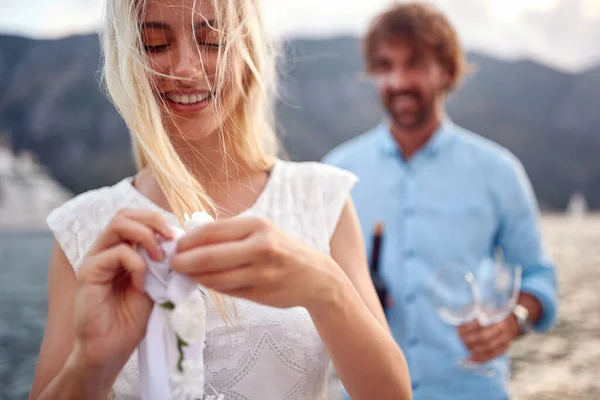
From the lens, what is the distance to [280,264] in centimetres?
91

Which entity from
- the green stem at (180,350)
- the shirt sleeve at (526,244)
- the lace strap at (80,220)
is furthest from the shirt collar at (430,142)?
the green stem at (180,350)

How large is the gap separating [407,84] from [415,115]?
169mm

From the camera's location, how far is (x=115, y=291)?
96 cm

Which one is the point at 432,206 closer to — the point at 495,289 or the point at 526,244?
the point at 526,244

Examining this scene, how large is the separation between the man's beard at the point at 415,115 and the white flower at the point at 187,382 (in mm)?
2315

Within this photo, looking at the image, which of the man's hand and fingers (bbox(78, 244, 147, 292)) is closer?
fingers (bbox(78, 244, 147, 292))

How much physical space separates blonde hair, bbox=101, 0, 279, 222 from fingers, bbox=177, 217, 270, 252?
1.10 ft

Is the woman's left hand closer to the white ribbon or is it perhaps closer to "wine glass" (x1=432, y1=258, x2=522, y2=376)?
the white ribbon

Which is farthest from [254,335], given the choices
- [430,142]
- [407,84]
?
[407,84]

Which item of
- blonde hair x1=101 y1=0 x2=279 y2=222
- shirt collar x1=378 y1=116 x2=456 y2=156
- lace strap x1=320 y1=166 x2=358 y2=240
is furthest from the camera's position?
shirt collar x1=378 y1=116 x2=456 y2=156

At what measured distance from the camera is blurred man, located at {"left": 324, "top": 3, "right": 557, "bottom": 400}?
2680 millimetres

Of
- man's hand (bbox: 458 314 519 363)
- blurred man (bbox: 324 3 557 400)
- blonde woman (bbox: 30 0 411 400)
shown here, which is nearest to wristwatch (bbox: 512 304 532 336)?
blurred man (bbox: 324 3 557 400)

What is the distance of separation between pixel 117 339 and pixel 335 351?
400 millimetres

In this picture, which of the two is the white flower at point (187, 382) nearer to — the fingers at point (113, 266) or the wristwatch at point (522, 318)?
the fingers at point (113, 266)
